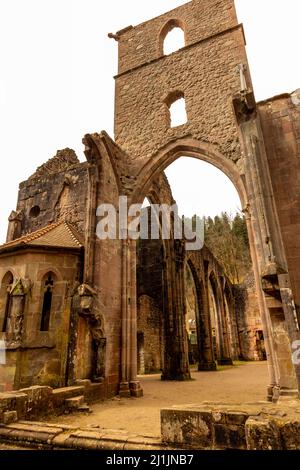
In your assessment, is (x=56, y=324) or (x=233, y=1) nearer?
(x=56, y=324)

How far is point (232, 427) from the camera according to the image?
2.86m

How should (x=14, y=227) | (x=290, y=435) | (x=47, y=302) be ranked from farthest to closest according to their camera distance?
(x=14, y=227) → (x=47, y=302) → (x=290, y=435)

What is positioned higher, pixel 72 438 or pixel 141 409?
pixel 72 438

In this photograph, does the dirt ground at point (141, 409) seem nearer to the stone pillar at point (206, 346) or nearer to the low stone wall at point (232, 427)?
the low stone wall at point (232, 427)

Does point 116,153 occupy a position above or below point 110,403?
above

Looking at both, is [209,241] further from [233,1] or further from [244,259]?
[233,1]

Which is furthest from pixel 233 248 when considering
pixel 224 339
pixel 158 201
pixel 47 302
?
pixel 47 302

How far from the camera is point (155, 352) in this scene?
55.9 feet

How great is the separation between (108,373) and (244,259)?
2840 centimetres

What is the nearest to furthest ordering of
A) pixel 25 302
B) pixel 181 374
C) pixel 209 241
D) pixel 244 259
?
pixel 25 302, pixel 181 374, pixel 244 259, pixel 209 241

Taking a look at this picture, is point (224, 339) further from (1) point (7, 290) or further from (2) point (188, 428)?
(2) point (188, 428)

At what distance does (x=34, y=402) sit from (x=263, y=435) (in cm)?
362

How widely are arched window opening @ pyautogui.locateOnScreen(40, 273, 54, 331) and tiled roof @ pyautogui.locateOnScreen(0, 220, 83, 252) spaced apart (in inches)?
34.3

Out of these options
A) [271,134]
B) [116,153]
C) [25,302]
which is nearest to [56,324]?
[25,302]
